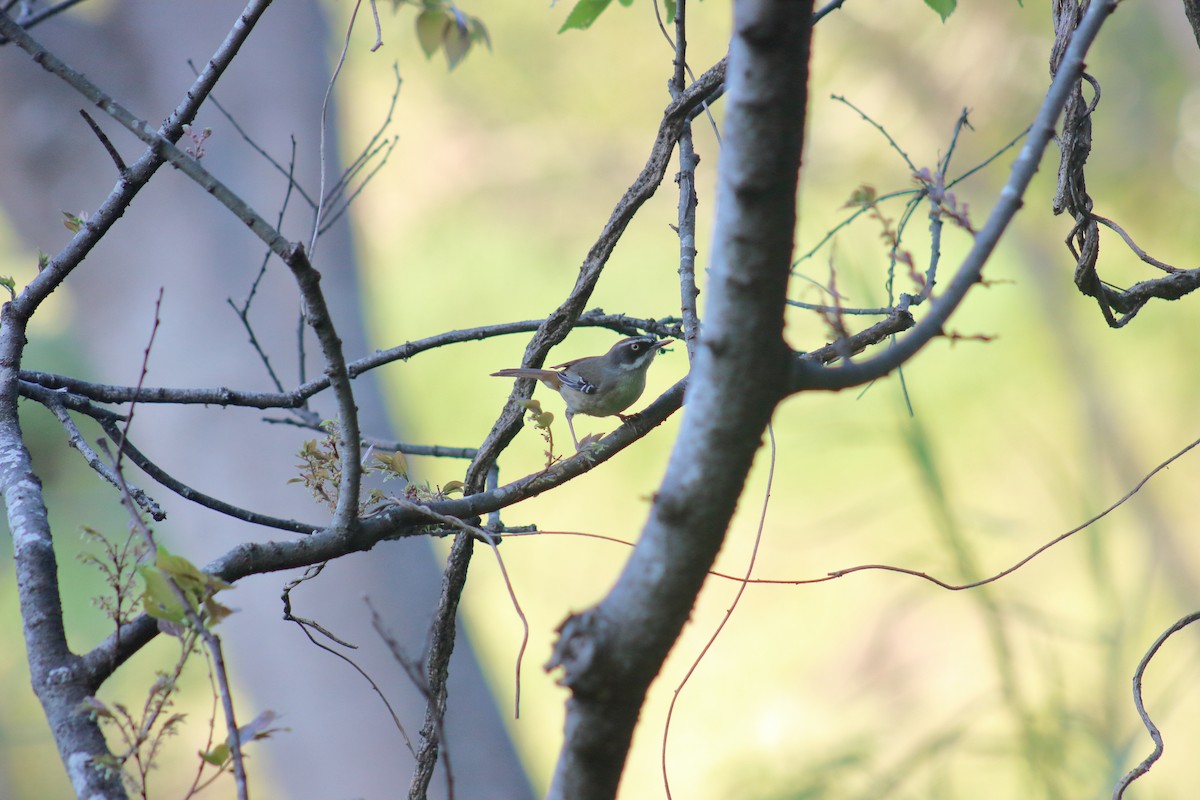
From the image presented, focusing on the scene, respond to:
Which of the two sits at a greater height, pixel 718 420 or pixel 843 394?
pixel 843 394

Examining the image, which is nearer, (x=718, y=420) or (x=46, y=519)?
(x=718, y=420)

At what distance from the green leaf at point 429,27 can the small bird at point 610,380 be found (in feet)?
2.18

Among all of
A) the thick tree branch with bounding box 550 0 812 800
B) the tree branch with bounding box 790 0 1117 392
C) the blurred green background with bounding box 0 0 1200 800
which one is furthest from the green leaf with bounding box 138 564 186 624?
the blurred green background with bounding box 0 0 1200 800

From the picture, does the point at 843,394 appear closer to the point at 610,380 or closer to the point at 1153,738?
the point at 610,380

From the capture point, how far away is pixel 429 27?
66.7 inches

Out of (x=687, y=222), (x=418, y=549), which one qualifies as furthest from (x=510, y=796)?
(x=687, y=222)

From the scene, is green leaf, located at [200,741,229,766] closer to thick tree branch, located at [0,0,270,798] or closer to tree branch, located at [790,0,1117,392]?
thick tree branch, located at [0,0,270,798]

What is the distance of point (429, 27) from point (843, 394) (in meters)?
1.79

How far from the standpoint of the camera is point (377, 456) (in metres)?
1.12

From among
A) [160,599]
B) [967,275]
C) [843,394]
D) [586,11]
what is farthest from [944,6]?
[843,394]

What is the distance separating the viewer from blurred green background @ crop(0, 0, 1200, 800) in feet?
10.3

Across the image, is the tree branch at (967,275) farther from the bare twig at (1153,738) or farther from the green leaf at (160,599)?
the bare twig at (1153,738)

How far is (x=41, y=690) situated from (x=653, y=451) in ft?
10.7

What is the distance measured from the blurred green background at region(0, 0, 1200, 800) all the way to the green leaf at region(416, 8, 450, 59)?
1493mm
